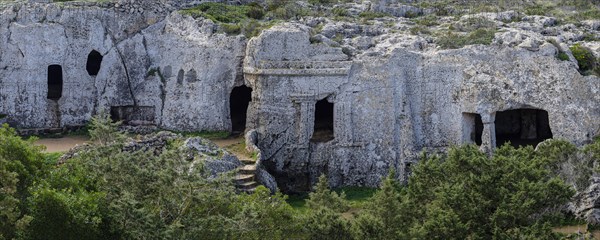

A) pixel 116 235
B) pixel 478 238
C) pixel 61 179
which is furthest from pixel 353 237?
pixel 61 179

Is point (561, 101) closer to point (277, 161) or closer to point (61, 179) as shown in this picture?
point (277, 161)

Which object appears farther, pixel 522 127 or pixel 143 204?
pixel 522 127

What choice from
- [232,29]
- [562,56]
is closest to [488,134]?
[562,56]

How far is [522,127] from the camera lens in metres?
38.3

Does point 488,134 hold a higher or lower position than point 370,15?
lower

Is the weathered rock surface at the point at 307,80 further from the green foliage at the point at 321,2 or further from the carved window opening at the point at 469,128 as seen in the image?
the green foliage at the point at 321,2

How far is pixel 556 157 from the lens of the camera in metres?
28.8

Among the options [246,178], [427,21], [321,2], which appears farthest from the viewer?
[321,2]

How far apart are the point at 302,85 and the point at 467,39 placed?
5601 millimetres

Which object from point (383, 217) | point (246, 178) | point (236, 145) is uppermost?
point (236, 145)

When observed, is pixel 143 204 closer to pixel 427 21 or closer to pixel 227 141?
pixel 227 141

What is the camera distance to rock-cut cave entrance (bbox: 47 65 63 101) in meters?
40.0

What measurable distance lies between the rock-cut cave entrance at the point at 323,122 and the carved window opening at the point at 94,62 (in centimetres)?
844

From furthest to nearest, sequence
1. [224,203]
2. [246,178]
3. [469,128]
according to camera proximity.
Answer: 1. [469,128]
2. [246,178]
3. [224,203]
